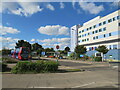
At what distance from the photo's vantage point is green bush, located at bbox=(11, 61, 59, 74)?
12.7m

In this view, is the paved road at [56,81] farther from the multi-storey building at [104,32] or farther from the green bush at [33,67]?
the multi-storey building at [104,32]

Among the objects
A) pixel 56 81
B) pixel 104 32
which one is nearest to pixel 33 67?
pixel 56 81

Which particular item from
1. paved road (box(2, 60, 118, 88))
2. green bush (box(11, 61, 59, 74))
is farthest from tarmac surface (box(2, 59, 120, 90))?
green bush (box(11, 61, 59, 74))

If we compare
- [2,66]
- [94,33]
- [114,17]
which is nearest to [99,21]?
[94,33]

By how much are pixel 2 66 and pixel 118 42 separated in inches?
1837

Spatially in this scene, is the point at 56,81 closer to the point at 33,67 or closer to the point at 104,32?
the point at 33,67

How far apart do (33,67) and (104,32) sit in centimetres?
5056

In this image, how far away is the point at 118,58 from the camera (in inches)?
1788

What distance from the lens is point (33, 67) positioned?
1309 centimetres

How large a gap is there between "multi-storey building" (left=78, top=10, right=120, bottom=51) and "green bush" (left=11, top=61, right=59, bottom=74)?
42.8m

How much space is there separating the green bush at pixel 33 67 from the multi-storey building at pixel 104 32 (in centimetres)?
4278

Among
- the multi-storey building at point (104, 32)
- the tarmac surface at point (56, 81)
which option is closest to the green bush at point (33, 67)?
the tarmac surface at point (56, 81)

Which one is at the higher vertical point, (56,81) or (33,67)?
(33,67)

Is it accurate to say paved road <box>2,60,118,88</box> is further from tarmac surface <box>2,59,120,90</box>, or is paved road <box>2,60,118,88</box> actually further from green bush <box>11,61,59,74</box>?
green bush <box>11,61,59,74</box>
